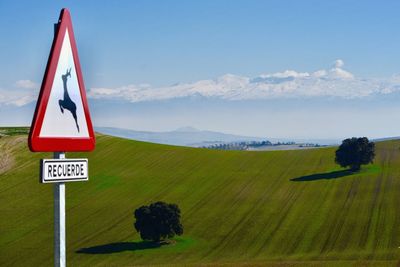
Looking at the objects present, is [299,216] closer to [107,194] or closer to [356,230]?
[356,230]

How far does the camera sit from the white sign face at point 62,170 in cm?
729

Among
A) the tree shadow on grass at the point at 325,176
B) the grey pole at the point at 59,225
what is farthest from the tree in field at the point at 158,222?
the grey pole at the point at 59,225

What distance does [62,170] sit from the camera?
7.62m

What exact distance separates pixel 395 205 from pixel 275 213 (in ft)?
59.0

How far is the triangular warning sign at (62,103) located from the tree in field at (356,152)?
10482cm

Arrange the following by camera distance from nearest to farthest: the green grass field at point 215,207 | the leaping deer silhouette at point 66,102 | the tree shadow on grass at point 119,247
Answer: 1. the leaping deer silhouette at point 66,102
2. the green grass field at point 215,207
3. the tree shadow on grass at point 119,247

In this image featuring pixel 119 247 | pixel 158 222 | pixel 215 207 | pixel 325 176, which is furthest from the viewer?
pixel 325 176

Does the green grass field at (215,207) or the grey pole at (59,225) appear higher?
the grey pole at (59,225)

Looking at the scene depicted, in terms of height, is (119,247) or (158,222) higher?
(158,222)

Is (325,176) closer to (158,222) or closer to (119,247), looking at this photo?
(158,222)

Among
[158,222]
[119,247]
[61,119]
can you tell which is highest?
[61,119]

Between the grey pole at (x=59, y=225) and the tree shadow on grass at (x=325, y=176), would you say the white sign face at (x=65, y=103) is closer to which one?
the grey pole at (x=59, y=225)

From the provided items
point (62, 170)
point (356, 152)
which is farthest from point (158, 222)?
point (62, 170)

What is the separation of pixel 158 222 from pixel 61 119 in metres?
71.0
